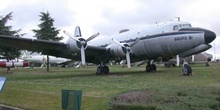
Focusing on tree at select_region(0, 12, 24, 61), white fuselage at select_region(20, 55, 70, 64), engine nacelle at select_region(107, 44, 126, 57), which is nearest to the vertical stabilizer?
engine nacelle at select_region(107, 44, 126, 57)

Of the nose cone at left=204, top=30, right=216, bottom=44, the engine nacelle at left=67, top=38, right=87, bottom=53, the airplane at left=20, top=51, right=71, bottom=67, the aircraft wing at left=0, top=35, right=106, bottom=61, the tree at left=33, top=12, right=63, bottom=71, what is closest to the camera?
the nose cone at left=204, top=30, right=216, bottom=44

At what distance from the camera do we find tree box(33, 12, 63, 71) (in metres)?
56.2

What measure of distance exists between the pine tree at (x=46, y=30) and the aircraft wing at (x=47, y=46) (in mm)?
24320

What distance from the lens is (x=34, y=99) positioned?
1335 centimetres

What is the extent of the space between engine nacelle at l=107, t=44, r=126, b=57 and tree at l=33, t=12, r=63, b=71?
2660 cm

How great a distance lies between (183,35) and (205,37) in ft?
6.36

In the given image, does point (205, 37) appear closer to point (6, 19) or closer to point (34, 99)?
point (34, 99)

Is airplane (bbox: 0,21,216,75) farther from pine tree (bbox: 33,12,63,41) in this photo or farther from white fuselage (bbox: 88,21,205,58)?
pine tree (bbox: 33,12,63,41)

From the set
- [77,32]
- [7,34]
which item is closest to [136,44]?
[77,32]

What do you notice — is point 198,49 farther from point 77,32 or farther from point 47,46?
point 47,46

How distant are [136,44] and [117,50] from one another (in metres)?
1.86

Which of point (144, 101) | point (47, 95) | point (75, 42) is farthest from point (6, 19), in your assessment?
point (144, 101)

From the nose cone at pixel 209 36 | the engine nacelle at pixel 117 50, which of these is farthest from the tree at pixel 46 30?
the nose cone at pixel 209 36

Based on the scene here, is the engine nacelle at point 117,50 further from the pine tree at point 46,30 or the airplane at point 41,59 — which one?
the airplane at point 41,59
